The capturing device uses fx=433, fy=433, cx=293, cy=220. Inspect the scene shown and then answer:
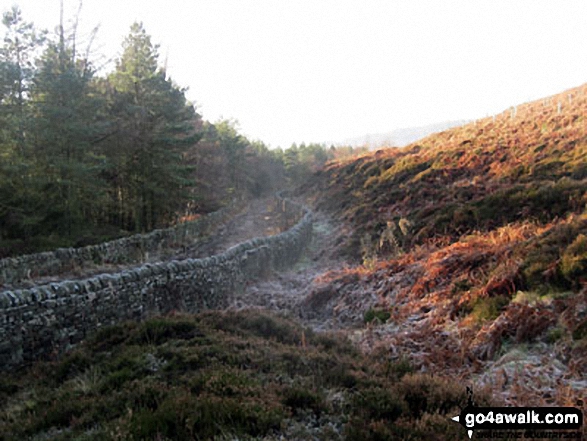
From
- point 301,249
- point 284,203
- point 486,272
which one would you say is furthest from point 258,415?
point 284,203

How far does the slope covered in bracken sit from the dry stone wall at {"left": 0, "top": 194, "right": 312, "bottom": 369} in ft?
9.15

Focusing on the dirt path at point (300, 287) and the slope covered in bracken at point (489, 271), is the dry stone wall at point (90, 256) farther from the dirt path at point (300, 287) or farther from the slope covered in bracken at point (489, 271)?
the slope covered in bracken at point (489, 271)

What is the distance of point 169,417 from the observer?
13.6 feet

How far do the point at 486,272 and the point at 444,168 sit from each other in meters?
12.7

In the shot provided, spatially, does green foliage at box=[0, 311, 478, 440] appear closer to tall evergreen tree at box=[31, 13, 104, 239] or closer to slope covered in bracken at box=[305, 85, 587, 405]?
slope covered in bracken at box=[305, 85, 587, 405]

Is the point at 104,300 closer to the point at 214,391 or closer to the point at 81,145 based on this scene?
the point at 214,391

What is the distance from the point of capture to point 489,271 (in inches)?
310

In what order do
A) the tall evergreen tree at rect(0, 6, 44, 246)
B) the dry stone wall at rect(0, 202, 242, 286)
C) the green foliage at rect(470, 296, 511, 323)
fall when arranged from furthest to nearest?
1. the tall evergreen tree at rect(0, 6, 44, 246)
2. the dry stone wall at rect(0, 202, 242, 286)
3. the green foliage at rect(470, 296, 511, 323)

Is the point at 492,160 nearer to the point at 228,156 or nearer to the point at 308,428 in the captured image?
the point at 308,428

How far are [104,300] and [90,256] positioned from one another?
742 cm

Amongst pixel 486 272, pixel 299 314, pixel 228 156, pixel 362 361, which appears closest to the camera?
pixel 362 361

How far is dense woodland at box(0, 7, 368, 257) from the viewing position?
19047mm

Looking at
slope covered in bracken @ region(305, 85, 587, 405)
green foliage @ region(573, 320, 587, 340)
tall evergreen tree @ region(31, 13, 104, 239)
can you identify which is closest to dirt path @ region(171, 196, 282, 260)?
tall evergreen tree @ region(31, 13, 104, 239)

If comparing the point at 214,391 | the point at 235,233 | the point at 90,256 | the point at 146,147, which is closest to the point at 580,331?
the point at 214,391
